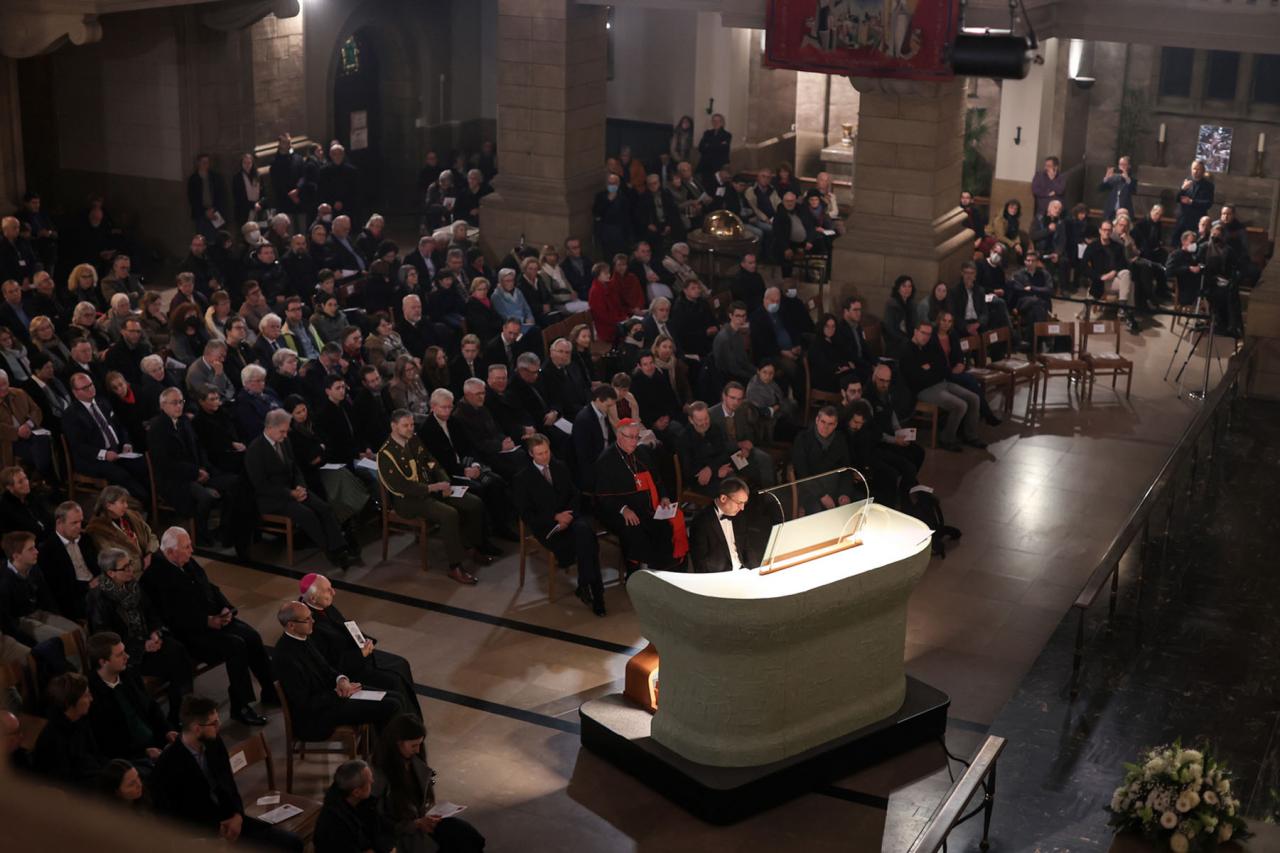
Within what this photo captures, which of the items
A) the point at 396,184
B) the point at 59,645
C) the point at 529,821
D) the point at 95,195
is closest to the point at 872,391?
the point at 529,821

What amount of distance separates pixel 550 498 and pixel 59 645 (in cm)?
321

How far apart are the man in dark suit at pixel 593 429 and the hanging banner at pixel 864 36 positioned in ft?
16.8

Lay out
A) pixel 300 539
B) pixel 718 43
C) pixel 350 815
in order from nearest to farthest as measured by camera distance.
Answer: pixel 350 815 → pixel 300 539 → pixel 718 43

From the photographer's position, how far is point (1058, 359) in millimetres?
13688

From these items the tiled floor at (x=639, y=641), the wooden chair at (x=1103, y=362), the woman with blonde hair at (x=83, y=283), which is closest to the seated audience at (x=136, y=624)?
the tiled floor at (x=639, y=641)

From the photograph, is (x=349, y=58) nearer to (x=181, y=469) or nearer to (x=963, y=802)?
(x=181, y=469)

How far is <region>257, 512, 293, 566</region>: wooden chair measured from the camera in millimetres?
9391

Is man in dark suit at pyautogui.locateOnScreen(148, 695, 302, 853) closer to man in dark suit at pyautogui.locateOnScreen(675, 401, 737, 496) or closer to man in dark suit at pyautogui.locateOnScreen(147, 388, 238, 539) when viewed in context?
man in dark suit at pyautogui.locateOnScreen(147, 388, 238, 539)

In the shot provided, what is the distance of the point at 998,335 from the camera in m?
13.8

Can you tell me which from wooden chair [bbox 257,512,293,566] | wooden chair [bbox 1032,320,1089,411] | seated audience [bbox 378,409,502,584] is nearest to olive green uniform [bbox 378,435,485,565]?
seated audience [bbox 378,409,502,584]

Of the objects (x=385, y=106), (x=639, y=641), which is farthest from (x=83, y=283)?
(x=385, y=106)

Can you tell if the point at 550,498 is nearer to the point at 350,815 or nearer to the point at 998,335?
the point at 350,815

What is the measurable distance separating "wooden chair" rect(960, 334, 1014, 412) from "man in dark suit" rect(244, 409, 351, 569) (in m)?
5.97

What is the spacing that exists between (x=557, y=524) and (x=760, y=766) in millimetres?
2587
